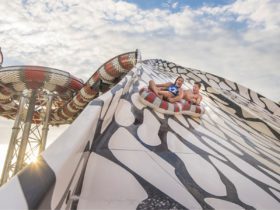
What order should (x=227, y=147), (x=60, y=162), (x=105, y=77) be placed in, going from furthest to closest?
1. (x=105, y=77)
2. (x=227, y=147)
3. (x=60, y=162)

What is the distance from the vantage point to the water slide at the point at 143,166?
1.53m

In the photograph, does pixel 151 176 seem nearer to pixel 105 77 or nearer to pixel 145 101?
pixel 145 101

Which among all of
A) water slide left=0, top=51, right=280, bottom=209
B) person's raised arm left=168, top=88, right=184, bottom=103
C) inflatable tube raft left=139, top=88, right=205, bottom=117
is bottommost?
water slide left=0, top=51, right=280, bottom=209

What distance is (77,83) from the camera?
761cm

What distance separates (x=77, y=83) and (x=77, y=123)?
5.65m

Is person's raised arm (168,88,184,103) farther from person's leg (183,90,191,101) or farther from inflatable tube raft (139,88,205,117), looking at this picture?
inflatable tube raft (139,88,205,117)

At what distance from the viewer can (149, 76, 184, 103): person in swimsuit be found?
4.61 meters

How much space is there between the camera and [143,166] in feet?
8.01

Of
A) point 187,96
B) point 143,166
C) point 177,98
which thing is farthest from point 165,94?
point 143,166

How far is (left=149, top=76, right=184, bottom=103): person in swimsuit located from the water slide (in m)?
0.52

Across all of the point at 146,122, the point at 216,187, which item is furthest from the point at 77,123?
Result: the point at 146,122

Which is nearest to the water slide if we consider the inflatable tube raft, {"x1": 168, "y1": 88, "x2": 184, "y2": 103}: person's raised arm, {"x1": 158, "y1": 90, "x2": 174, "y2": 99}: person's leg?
the inflatable tube raft

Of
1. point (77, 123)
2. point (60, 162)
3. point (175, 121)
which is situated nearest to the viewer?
point (60, 162)

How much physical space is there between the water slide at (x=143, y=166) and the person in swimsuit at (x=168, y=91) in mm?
522
